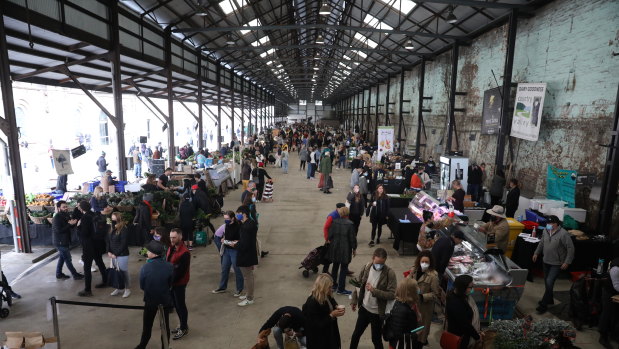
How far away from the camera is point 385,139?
63.3 feet

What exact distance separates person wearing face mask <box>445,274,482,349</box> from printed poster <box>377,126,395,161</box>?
51.4 feet

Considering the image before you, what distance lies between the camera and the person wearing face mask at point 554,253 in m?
5.73

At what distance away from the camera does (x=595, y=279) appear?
5410 millimetres

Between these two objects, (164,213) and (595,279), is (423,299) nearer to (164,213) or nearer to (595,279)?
(595,279)

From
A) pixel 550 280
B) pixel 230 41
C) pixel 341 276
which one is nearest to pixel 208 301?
pixel 341 276

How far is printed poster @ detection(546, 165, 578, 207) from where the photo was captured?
8.94 m

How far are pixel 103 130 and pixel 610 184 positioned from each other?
1107 inches

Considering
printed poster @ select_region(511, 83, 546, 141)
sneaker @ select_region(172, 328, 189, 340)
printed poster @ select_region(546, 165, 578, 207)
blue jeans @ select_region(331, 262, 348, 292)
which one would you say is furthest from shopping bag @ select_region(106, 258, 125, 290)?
printed poster @ select_region(511, 83, 546, 141)

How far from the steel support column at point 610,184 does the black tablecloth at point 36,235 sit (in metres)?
11.8

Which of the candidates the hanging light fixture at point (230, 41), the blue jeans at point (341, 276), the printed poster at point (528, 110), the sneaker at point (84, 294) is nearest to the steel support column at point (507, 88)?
the printed poster at point (528, 110)

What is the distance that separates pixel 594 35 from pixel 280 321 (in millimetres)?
9995

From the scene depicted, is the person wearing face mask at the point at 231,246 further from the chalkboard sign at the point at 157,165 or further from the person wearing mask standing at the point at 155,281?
the chalkboard sign at the point at 157,165

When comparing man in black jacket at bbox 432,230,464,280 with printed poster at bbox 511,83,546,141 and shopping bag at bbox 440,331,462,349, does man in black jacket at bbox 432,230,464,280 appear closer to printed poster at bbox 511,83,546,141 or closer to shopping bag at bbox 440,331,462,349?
shopping bag at bbox 440,331,462,349

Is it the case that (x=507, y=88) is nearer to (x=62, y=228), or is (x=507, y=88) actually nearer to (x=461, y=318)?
(x=461, y=318)
